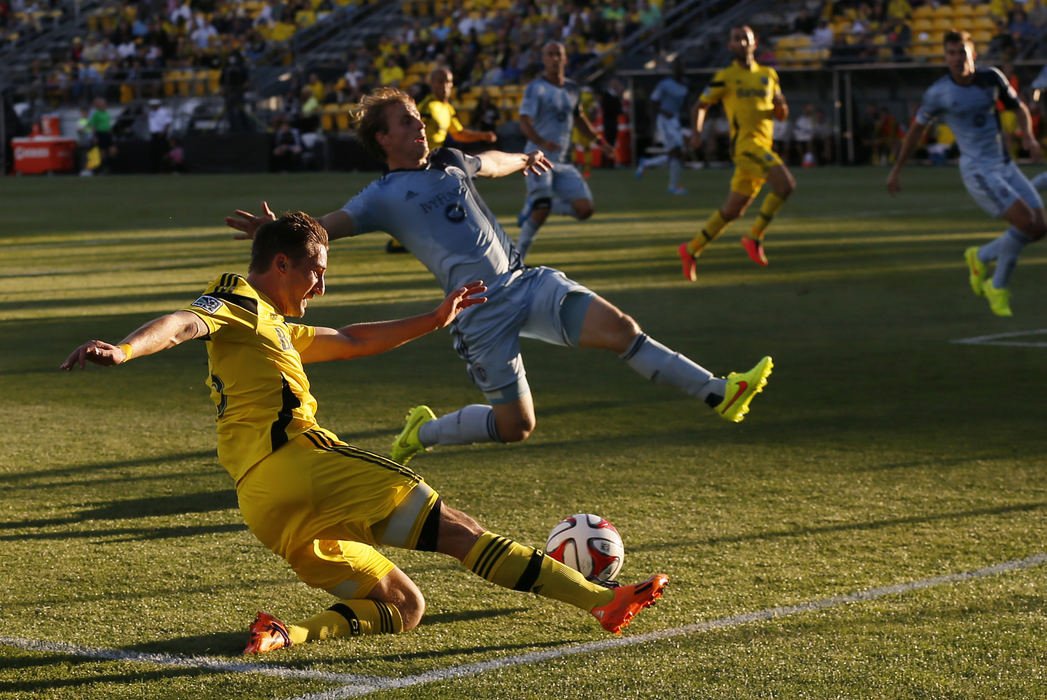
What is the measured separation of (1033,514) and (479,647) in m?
2.83

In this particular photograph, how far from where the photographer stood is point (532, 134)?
16141 mm

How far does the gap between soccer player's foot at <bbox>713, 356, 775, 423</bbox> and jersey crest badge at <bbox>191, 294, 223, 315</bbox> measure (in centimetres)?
290

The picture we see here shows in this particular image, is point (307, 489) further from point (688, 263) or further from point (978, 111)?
point (688, 263)

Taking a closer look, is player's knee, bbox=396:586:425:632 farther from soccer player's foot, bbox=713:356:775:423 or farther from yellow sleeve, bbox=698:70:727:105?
yellow sleeve, bbox=698:70:727:105

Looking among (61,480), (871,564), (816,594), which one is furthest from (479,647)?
(61,480)

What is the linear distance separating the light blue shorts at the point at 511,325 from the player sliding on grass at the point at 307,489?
5.98ft

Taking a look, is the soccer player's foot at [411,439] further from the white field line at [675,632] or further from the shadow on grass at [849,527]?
the white field line at [675,632]

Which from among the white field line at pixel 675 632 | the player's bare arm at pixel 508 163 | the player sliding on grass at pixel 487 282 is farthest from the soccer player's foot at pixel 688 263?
the white field line at pixel 675 632

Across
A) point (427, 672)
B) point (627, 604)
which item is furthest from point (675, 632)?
point (427, 672)

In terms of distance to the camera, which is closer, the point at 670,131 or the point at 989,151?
the point at 989,151

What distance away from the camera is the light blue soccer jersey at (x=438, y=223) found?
21.7ft

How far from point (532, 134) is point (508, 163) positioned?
9.11m

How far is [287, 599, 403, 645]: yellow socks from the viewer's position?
4.76m

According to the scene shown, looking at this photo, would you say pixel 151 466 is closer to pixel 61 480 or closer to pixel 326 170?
pixel 61 480
